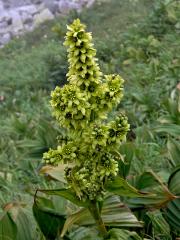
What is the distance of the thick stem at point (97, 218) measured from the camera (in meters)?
2.71

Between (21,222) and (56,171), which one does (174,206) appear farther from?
(21,222)

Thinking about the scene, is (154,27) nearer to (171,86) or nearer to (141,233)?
(171,86)

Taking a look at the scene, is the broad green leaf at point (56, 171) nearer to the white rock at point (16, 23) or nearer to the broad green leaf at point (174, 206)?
the broad green leaf at point (174, 206)

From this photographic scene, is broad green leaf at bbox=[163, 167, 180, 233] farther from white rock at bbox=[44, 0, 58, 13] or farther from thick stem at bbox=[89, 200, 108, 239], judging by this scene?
white rock at bbox=[44, 0, 58, 13]

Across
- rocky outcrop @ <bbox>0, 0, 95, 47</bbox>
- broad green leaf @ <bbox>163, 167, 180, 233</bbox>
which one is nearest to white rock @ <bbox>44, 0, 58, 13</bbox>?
rocky outcrop @ <bbox>0, 0, 95, 47</bbox>

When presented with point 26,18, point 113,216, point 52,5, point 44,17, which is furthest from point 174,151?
point 26,18

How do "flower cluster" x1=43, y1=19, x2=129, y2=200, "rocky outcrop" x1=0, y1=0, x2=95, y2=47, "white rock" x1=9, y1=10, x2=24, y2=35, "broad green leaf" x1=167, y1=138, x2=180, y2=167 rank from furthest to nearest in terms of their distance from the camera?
"white rock" x1=9, y1=10, x2=24, y2=35, "rocky outcrop" x1=0, y1=0, x2=95, y2=47, "broad green leaf" x1=167, y1=138, x2=180, y2=167, "flower cluster" x1=43, y1=19, x2=129, y2=200

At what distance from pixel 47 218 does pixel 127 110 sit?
3129mm

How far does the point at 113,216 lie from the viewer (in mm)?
2881

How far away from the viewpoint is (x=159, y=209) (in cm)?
318

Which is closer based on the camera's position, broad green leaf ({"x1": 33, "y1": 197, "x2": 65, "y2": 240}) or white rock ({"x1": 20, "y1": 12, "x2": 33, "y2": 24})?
broad green leaf ({"x1": 33, "y1": 197, "x2": 65, "y2": 240})

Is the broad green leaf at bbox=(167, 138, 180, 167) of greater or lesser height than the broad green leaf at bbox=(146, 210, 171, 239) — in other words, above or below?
above

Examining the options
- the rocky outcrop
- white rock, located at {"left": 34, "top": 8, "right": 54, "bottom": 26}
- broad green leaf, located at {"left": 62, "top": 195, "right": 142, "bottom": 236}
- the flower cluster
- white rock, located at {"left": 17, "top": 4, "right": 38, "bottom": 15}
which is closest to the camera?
the flower cluster

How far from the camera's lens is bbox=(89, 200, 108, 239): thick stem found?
2.71 m
